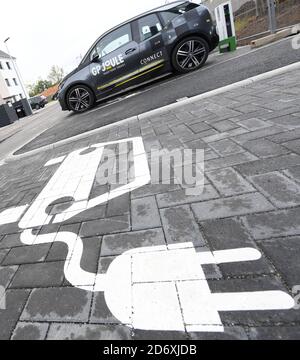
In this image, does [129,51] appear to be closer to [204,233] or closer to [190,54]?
[190,54]

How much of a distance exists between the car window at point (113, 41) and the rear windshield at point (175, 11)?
0.99 m

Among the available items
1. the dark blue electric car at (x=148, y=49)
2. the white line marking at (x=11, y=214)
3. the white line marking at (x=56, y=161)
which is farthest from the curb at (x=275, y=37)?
the white line marking at (x=11, y=214)

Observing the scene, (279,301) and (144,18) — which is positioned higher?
(144,18)

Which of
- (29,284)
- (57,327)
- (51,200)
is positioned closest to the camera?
(57,327)

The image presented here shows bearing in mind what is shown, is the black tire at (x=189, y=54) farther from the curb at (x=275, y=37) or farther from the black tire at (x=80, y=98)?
the black tire at (x=80, y=98)

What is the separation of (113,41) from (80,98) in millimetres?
1880

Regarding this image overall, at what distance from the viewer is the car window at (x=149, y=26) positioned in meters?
7.35

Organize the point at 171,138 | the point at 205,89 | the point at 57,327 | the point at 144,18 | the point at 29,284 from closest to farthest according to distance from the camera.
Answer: the point at 57,327, the point at 29,284, the point at 171,138, the point at 205,89, the point at 144,18

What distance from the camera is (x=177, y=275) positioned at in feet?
5.05

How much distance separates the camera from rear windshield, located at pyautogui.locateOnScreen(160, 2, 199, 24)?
7319mm

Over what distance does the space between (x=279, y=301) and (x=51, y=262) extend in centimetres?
148

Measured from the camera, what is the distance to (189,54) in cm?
768
